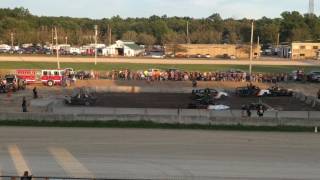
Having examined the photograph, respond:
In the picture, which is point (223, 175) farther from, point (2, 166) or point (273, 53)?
point (273, 53)

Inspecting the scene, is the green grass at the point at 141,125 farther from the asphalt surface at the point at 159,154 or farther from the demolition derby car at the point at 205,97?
the demolition derby car at the point at 205,97

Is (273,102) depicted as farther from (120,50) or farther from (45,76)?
(120,50)

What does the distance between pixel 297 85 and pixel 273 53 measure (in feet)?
304

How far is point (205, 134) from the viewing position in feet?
114

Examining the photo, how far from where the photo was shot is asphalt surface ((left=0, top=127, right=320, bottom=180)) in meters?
24.7

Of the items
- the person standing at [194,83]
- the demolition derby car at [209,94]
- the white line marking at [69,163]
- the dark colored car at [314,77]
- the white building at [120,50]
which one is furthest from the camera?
the white building at [120,50]

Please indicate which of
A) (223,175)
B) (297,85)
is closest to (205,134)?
(223,175)

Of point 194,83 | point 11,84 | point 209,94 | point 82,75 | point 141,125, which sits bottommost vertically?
point 141,125

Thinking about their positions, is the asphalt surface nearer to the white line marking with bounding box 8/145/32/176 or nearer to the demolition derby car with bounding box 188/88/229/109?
the white line marking with bounding box 8/145/32/176

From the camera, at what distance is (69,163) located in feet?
84.8

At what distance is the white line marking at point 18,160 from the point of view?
962 inches

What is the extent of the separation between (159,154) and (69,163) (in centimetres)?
476

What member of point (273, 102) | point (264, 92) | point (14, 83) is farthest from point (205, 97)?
point (14, 83)

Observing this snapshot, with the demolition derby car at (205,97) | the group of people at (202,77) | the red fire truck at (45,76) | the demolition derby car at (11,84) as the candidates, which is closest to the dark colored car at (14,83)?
the demolition derby car at (11,84)
